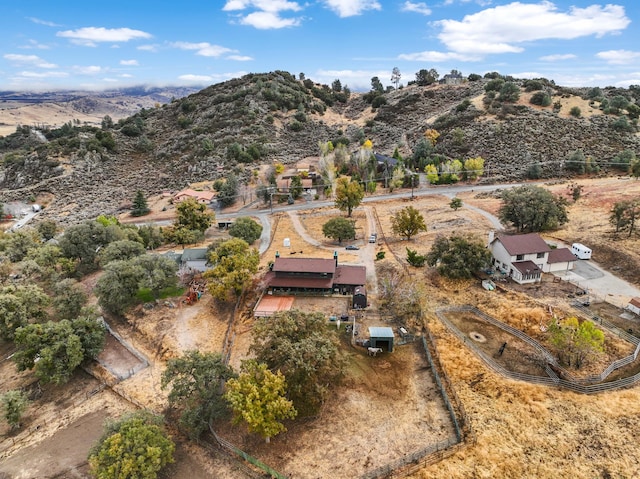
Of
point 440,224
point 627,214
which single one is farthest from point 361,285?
point 627,214

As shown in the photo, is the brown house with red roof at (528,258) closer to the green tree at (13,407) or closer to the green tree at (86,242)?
the green tree at (13,407)

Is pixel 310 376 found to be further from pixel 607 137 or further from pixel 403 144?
pixel 607 137

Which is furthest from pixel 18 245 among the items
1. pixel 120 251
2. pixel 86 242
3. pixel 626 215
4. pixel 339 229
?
pixel 626 215

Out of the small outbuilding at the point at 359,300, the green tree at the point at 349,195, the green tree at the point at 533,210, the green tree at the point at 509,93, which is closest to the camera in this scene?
the small outbuilding at the point at 359,300

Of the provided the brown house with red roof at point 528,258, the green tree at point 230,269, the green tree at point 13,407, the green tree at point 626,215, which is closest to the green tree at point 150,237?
the green tree at point 230,269

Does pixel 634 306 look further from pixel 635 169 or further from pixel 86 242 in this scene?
pixel 86 242

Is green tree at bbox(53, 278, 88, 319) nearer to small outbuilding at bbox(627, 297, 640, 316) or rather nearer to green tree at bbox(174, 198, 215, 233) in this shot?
green tree at bbox(174, 198, 215, 233)
